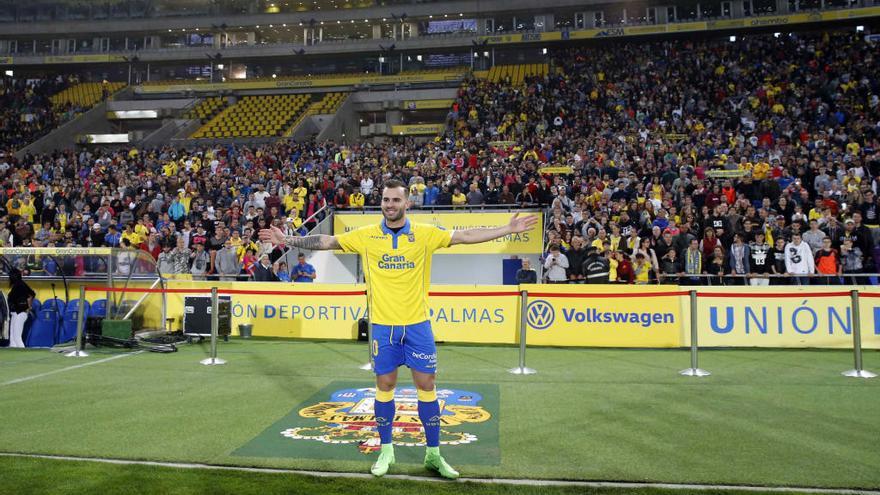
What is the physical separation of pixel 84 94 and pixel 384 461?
5167 cm

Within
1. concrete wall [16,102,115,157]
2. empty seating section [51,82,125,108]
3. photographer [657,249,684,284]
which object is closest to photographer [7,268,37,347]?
photographer [657,249,684,284]

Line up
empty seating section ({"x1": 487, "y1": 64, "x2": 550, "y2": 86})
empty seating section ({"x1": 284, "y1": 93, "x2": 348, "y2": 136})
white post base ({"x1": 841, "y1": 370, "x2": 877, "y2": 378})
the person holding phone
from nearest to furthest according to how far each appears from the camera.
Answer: white post base ({"x1": 841, "y1": 370, "x2": 877, "y2": 378})
the person holding phone
empty seating section ({"x1": 284, "y1": 93, "x2": 348, "y2": 136})
empty seating section ({"x1": 487, "y1": 64, "x2": 550, "y2": 86})

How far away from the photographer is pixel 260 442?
5.87 meters

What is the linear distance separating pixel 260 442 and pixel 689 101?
29407mm

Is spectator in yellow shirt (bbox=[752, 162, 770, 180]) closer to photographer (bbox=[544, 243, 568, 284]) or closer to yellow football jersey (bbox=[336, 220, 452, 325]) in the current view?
photographer (bbox=[544, 243, 568, 284])

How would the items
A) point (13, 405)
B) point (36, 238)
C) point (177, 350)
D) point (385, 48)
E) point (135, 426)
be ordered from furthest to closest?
point (385, 48)
point (36, 238)
point (177, 350)
point (13, 405)
point (135, 426)

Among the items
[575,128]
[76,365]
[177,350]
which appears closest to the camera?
[76,365]

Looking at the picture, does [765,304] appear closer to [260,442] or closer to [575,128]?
[260,442]

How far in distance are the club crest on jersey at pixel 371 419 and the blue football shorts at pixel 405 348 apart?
0.49 meters

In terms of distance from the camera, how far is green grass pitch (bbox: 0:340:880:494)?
5066mm

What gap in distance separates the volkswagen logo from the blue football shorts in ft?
26.7

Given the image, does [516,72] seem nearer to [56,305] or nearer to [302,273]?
[302,273]

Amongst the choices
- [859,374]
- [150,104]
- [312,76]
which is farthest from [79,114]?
[859,374]

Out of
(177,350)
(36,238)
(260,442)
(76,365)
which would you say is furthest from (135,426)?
(36,238)
